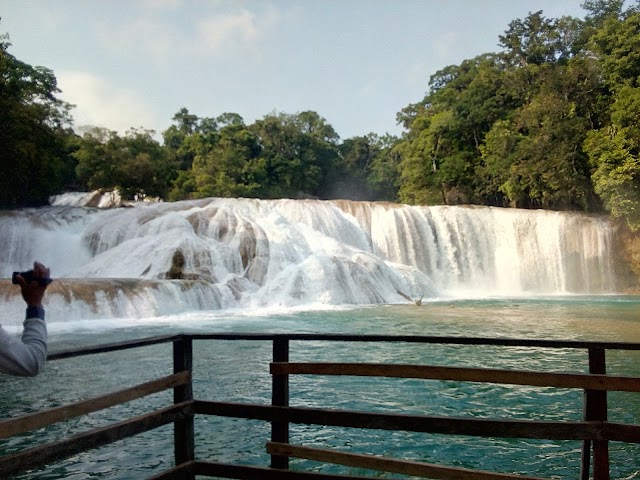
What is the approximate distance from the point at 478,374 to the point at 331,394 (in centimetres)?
497

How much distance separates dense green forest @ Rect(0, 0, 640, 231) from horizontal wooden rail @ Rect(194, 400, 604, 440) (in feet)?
89.0

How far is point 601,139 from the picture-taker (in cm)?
3425

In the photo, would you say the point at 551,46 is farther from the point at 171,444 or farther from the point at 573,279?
the point at 171,444

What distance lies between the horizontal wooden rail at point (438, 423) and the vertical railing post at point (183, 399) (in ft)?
1.26

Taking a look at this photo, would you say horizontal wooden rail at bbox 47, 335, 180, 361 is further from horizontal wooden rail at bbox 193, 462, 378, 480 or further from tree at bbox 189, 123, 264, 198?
tree at bbox 189, 123, 264, 198

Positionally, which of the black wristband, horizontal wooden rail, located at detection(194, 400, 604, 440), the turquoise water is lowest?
the turquoise water

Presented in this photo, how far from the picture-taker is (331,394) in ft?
27.3

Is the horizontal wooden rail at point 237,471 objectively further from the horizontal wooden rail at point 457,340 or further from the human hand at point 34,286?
the human hand at point 34,286

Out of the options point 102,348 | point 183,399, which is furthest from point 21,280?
point 183,399

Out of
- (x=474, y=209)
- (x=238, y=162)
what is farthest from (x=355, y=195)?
(x=474, y=209)

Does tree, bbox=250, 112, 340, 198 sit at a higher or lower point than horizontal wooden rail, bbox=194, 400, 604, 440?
higher

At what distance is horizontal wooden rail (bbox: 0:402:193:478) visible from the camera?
2930mm

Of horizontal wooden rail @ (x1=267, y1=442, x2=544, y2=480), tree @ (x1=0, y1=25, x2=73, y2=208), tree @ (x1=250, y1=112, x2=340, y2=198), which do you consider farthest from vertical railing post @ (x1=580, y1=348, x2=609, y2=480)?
tree @ (x1=250, y1=112, x2=340, y2=198)

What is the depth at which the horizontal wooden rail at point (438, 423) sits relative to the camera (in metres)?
3.46
